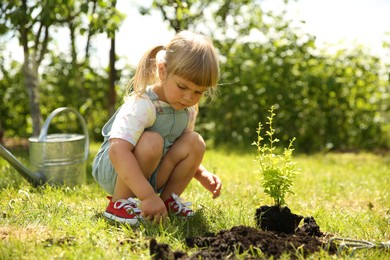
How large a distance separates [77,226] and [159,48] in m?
1.03

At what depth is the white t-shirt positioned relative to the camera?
7.64 ft

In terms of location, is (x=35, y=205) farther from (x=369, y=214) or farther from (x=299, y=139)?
(x=299, y=139)

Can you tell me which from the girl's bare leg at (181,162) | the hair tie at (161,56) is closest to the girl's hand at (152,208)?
the girl's bare leg at (181,162)

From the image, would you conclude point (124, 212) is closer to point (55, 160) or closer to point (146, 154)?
point (146, 154)

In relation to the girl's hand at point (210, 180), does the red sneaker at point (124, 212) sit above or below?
below

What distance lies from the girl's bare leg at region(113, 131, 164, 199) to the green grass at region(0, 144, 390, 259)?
0.19 meters

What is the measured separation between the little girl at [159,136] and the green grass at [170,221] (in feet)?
0.41

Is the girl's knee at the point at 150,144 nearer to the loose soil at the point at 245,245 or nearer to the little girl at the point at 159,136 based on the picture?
the little girl at the point at 159,136

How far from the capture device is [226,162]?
4.62 metres

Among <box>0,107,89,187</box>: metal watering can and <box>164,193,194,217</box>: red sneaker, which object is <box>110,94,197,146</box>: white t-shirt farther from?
<box>0,107,89,187</box>: metal watering can

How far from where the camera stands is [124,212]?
237 cm

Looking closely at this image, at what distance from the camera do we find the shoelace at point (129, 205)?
2375 millimetres

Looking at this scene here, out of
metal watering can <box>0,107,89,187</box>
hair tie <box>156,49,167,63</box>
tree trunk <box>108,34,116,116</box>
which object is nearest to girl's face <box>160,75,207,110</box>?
hair tie <box>156,49,167,63</box>

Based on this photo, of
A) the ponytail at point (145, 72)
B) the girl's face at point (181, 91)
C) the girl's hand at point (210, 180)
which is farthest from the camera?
the girl's hand at point (210, 180)
